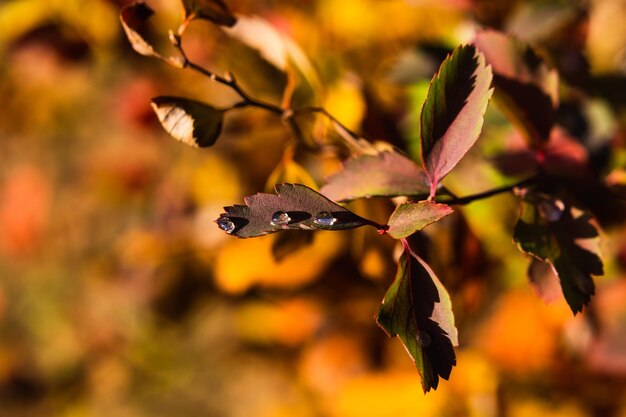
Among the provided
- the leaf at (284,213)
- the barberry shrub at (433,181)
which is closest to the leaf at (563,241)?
the barberry shrub at (433,181)

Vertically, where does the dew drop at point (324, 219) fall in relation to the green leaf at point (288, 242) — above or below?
above

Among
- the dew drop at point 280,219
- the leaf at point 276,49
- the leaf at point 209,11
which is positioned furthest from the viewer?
the leaf at point 276,49

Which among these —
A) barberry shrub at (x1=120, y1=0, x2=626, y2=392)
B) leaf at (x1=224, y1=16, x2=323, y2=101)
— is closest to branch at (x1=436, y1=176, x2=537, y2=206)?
barberry shrub at (x1=120, y1=0, x2=626, y2=392)

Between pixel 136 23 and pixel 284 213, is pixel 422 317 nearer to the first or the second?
pixel 284 213

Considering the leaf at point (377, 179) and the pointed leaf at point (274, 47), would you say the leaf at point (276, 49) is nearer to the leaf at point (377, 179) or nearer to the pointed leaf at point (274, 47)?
the pointed leaf at point (274, 47)

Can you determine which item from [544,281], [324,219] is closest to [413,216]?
[324,219]

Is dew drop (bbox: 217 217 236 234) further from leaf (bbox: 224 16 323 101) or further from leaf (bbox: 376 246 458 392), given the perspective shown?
leaf (bbox: 224 16 323 101)

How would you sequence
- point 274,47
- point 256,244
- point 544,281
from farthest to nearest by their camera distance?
point 256,244 → point 274,47 → point 544,281
